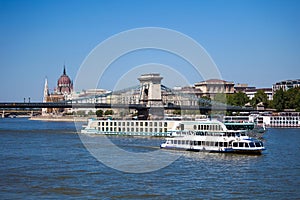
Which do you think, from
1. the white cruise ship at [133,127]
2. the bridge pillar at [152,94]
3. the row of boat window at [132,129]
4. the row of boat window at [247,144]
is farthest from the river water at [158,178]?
the bridge pillar at [152,94]

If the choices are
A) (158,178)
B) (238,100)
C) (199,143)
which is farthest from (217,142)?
(238,100)

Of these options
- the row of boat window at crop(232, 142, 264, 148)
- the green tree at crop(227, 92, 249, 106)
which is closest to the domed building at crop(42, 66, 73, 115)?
the green tree at crop(227, 92, 249, 106)

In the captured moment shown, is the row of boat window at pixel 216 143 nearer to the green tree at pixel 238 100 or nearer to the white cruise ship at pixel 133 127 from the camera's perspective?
the white cruise ship at pixel 133 127

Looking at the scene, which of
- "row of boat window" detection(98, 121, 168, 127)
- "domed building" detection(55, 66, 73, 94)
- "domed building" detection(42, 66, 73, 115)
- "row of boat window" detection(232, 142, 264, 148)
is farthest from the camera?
"domed building" detection(55, 66, 73, 94)

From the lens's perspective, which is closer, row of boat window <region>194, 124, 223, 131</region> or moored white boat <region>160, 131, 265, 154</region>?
moored white boat <region>160, 131, 265, 154</region>

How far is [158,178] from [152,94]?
5283 cm

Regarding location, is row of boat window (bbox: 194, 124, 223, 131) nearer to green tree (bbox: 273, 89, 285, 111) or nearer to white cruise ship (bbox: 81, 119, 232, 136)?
white cruise ship (bbox: 81, 119, 232, 136)

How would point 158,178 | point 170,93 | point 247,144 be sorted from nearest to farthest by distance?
1. point 158,178
2. point 247,144
3. point 170,93

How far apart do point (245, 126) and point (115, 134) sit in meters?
18.3

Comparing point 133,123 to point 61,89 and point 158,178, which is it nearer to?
point 158,178

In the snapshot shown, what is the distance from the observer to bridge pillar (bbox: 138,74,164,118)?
66.5 meters

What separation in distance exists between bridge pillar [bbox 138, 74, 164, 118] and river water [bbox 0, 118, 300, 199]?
37415 mm

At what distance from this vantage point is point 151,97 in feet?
240

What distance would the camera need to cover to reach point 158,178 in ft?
67.2
